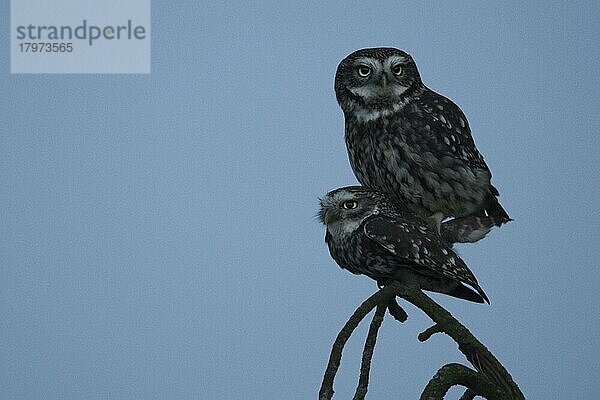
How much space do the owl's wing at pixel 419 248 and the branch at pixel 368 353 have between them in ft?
1.93

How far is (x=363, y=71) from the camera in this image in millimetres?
2902

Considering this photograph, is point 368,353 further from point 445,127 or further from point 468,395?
point 445,127

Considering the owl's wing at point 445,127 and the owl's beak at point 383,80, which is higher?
the owl's beak at point 383,80

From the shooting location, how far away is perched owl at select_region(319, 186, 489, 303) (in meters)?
2.56

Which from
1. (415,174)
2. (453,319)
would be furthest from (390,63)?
(453,319)

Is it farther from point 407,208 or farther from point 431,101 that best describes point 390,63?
point 407,208

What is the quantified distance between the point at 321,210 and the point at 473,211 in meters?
0.65

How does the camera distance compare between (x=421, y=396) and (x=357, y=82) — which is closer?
(x=421, y=396)

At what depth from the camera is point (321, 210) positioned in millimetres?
Result: 2822

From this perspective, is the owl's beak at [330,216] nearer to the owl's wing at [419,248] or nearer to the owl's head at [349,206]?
the owl's head at [349,206]

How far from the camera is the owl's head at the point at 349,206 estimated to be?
9.00ft

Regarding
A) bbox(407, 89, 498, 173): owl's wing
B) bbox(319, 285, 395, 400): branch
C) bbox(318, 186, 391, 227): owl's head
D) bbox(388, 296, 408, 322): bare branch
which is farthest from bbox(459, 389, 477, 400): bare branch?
bbox(407, 89, 498, 173): owl's wing

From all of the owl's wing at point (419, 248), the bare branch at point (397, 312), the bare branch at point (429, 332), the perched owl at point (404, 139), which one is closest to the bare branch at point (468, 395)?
the bare branch at point (429, 332)

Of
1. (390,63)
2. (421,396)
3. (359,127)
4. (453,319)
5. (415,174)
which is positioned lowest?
(421,396)
